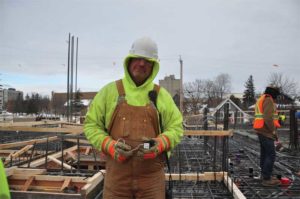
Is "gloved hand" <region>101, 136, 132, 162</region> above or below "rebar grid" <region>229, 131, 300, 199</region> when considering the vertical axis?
above

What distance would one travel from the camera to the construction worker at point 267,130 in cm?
554

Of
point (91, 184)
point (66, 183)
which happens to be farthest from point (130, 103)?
point (66, 183)

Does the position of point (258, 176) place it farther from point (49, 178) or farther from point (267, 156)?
point (49, 178)

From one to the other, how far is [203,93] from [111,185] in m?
57.5

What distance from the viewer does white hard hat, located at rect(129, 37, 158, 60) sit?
2.49 meters

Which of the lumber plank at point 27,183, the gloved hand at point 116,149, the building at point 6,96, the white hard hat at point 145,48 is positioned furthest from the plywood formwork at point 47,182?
the building at point 6,96

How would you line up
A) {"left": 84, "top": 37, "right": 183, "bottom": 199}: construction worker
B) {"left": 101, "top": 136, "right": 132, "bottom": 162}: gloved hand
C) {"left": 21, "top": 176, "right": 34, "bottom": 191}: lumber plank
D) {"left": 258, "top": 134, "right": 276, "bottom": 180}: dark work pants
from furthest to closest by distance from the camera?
{"left": 258, "top": 134, "right": 276, "bottom": 180}: dark work pants, {"left": 21, "top": 176, "right": 34, "bottom": 191}: lumber plank, {"left": 84, "top": 37, "right": 183, "bottom": 199}: construction worker, {"left": 101, "top": 136, "right": 132, "bottom": 162}: gloved hand

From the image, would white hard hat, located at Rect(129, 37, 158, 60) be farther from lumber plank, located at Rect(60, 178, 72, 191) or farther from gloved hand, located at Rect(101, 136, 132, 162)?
lumber plank, located at Rect(60, 178, 72, 191)

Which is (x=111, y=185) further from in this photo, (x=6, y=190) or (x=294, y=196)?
(x=294, y=196)

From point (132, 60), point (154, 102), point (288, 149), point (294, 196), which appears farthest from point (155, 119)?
point (288, 149)

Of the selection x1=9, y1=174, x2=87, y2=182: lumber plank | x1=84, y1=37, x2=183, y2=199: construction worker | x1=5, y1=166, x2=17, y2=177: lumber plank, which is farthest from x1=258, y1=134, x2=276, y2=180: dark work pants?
x1=5, y1=166, x2=17, y2=177: lumber plank

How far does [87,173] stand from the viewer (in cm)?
533

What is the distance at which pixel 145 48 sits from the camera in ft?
8.15

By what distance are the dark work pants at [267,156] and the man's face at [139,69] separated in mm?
3842
